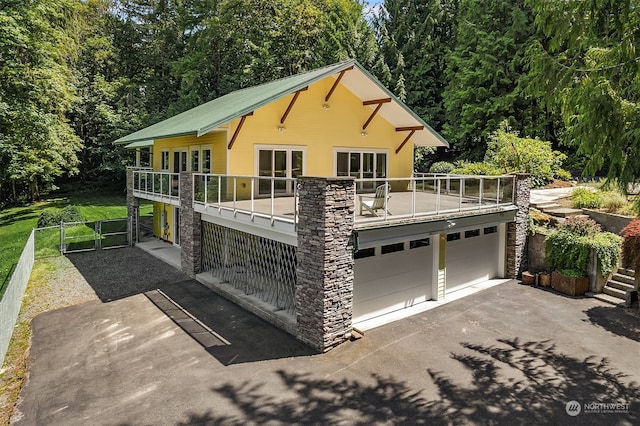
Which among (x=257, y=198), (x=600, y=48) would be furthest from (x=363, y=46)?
(x=600, y=48)

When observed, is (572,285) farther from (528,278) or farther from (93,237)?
(93,237)

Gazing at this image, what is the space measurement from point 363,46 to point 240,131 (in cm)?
2333

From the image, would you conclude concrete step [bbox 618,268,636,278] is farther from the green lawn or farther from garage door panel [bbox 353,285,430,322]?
the green lawn

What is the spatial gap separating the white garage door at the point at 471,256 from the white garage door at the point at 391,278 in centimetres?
108

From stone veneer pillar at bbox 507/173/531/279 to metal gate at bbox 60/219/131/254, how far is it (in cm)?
1788

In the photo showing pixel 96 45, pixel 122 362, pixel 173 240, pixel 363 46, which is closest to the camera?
pixel 122 362

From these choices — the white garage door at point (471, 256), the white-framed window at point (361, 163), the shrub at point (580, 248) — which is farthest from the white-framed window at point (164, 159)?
the shrub at point (580, 248)

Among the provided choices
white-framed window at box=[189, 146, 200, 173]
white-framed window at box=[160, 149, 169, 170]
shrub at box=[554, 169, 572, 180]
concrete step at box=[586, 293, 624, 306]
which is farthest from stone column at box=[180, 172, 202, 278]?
shrub at box=[554, 169, 572, 180]

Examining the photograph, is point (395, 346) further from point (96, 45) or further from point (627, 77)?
point (96, 45)

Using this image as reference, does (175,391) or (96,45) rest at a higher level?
(96,45)

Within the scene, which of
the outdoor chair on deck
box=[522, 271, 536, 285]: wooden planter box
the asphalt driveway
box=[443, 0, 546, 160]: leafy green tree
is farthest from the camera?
box=[443, 0, 546, 160]: leafy green tree

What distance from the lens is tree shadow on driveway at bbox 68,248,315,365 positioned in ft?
29.8

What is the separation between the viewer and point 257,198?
494 inches

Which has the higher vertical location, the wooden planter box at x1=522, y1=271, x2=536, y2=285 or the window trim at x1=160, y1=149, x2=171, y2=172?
the window trim at x1=160, y1=149, x2=171, y2=172
